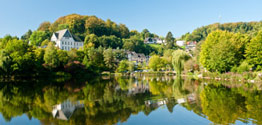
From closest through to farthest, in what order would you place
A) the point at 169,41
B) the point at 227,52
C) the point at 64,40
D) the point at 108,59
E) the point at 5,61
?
1. the point at 227,52
2. the point at 5,61
3. the point at 108,59
4. the point at 64,40
5. the point at 169,41

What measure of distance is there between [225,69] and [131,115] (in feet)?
103

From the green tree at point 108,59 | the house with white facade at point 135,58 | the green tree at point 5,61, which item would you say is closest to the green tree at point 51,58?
the green tree at point 5,61

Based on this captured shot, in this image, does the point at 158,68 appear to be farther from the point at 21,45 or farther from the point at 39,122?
the point at 39,122

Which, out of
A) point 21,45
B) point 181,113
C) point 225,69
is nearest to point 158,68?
point 225,69

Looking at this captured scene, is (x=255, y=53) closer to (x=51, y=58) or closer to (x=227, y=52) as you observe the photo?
(x=227, y=52)

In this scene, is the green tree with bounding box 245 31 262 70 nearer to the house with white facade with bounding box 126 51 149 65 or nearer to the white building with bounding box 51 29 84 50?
the white building with bounding box 51 29 84 50

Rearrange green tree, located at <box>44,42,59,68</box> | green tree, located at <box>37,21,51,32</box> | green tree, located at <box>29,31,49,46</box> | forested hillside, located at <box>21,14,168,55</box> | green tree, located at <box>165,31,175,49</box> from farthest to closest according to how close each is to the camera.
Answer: green tree, located at <box>165,31,175,49</box> → green tree, located at <box>37,21,51,32</box> → forested hillside, located at <box>21,14,168,55</box> → green tree, located at <box>29,31,49,46</box> → green tree, located at <box>44,42,59,68</box>

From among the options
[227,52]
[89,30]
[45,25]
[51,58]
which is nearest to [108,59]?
[51,58]

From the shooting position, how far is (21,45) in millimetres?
42375

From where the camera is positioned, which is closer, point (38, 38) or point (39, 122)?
point (39, 122)

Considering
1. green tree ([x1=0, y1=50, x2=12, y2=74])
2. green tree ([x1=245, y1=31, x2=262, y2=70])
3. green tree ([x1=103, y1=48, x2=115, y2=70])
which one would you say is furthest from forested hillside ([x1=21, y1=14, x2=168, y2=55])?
green tree ([x1=245, y1=31, x2=262, y2=70])

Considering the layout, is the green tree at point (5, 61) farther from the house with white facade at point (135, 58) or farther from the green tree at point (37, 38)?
the house with white facade at point (135, 58)

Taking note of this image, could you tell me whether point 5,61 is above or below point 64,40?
below

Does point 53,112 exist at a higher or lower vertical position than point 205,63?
lower
